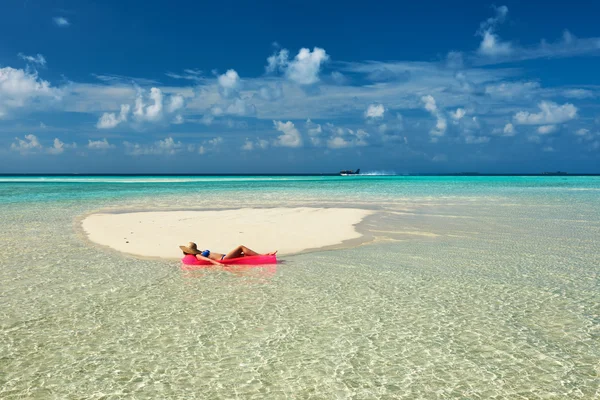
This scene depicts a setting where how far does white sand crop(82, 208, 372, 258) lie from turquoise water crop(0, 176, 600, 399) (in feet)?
5.52

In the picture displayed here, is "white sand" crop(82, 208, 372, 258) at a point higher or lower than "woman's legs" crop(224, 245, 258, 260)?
lower

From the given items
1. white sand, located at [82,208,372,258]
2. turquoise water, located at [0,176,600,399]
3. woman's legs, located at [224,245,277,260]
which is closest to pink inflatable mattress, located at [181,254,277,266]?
woman's legs, located at [224,245,277,260]

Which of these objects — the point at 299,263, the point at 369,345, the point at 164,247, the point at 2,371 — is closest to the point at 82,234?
the point at 164,247

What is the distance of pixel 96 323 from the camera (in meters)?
7.61

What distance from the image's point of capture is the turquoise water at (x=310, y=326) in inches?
220

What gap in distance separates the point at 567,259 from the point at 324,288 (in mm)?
7284

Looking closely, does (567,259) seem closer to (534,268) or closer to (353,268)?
(534,268)

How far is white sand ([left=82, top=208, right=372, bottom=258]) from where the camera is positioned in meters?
15.0

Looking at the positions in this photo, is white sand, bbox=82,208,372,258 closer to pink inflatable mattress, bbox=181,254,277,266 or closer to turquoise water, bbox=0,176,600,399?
pink inflatable mattress, bbox=181,254,277,266

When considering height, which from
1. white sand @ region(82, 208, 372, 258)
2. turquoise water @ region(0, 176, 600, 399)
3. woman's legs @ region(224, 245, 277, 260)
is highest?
woman's legs @ region(224, 245, 277, 260)

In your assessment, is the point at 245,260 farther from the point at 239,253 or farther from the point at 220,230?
the point at 220,230

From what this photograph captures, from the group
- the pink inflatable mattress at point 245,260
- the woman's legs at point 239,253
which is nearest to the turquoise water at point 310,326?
the pink inflatable mattress at point 245,260

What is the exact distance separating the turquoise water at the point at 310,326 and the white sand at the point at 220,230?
66.2 inches

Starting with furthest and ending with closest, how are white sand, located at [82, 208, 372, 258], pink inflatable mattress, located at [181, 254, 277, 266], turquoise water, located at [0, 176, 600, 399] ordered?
white sand, located at [82, 208, 372, 258]
pink inflatable mattress, located at [181, 254, 277, 266]
turquoise water, located at [0, 176, 600, 399]
